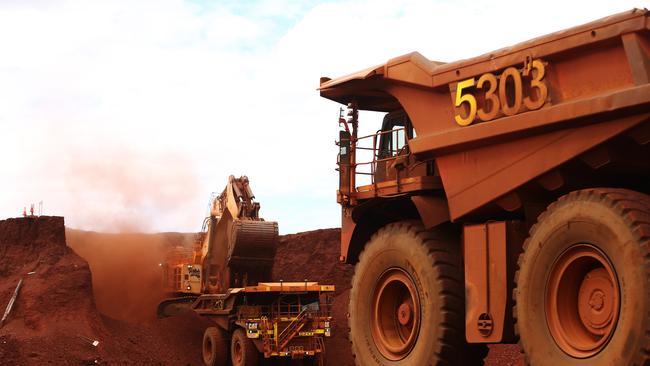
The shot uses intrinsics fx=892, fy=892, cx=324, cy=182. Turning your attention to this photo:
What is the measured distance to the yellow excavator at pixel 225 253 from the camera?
96.0 ft

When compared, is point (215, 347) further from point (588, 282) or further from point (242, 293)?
point (588, 282)

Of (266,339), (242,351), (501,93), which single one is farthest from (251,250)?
(501,93)

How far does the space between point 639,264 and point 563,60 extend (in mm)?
2269

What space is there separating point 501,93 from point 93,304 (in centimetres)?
2353

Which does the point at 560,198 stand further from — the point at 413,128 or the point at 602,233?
the point at 413,128

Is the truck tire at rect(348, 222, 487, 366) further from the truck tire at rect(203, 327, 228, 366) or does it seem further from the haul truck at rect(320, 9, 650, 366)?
the truck tire at rect(203, 327, 228, 366)

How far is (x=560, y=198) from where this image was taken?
8516 mm

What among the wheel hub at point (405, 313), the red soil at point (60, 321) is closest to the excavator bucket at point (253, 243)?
the red soil at point (60, 321)

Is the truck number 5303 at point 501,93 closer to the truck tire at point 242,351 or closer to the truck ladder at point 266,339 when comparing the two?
the truck ladder at point 266,339

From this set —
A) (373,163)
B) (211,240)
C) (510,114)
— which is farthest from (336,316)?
(510,114)

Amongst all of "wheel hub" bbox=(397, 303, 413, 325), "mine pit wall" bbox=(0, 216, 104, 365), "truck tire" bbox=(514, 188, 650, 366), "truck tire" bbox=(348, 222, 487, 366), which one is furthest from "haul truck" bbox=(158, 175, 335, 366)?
"truck tire" bbox=(514, 188, 650, 366)

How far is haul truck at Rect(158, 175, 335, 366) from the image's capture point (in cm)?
2586

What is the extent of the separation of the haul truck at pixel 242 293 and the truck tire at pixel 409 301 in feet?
47.1

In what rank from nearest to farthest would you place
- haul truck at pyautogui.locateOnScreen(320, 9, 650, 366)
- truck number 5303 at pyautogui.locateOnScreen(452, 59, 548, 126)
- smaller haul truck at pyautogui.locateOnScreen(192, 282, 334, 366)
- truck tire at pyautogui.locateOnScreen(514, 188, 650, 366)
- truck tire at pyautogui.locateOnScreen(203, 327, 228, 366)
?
1. truck tire at pyautogui.locateOnScreen(514, 188, 650, 366)
2. haul truck at pyautogui.locateOnScreen(320, 9, 650, 366)
3. truck number 5303 at pyautogui.locateOnScreen(452, 59, 548, 126)
4. smaller haul truck at pyautogui.locateOnScreen(192, 282, 334, 366)
5. truck tire at pyautogui.locateOnScreen(203, 327, 228, 366)
